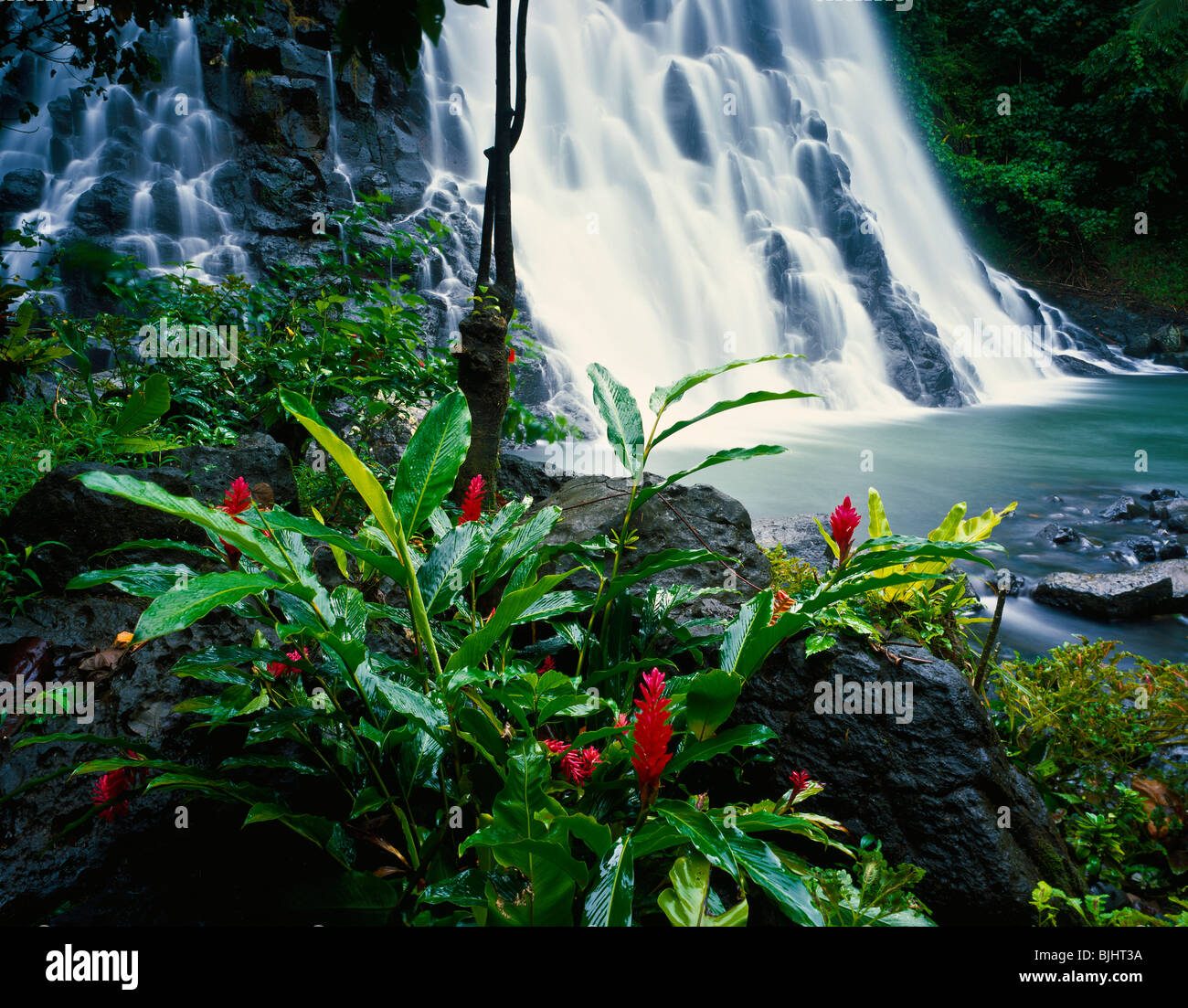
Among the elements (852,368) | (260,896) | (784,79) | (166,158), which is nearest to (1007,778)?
(260,896)

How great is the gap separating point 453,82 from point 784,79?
24.3 feet

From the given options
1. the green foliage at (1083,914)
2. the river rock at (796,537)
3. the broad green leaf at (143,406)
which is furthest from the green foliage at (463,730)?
the river rock at (796,537)

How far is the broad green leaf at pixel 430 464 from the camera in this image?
99 centimetres

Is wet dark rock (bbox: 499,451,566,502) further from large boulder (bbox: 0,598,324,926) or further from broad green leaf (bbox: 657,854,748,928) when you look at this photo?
broad green leaf (bbox: 657,854,748,928)

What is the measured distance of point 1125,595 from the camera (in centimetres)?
334

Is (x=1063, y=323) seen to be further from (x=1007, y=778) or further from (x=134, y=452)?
(x=134, y=452)

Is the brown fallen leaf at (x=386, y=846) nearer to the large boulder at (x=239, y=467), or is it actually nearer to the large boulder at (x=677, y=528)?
the large boulder at (x=677, y=528)

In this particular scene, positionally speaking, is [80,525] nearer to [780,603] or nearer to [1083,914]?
[780,603]

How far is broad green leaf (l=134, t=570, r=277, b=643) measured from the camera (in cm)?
69

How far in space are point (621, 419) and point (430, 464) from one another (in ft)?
1.87

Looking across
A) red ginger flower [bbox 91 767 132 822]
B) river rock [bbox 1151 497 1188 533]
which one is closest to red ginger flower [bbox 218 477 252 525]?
red ginger flower [bbox 91 767 132 822]

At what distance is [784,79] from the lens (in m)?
12.2

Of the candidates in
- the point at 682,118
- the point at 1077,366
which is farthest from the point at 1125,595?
the point at 1077,366

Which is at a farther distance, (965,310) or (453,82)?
(965,310)
